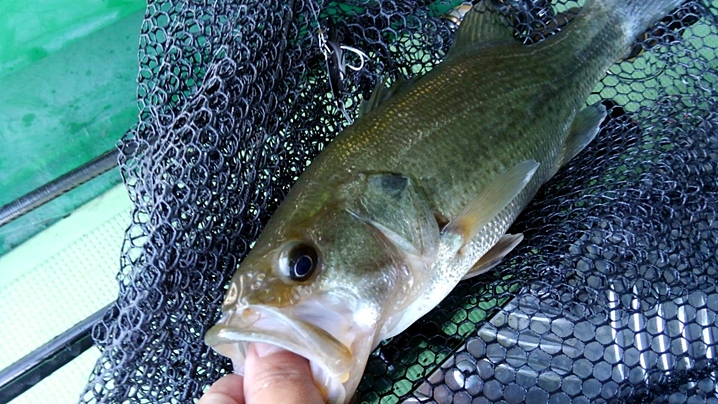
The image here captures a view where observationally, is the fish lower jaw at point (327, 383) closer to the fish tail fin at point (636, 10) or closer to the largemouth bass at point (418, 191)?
the largemouth bass at point (418, 191)

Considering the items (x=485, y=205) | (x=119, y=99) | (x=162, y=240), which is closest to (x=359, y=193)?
(x=485, y=205)

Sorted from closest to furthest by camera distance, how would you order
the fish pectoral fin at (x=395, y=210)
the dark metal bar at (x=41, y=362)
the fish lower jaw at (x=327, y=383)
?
the fish lower jaw at (x=327, y=383), the fish pectoral fin at (x=395, y=210), the dark metal bar at (x=41, y=362)

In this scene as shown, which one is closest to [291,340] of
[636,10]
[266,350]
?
[266,350]

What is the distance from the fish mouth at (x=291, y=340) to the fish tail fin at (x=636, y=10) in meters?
1.38

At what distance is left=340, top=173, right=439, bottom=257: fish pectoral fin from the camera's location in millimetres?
1259

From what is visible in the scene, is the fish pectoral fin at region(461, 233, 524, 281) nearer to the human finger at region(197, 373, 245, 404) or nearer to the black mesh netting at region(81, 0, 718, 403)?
the black mesh netting at region(81, 0, 718, 403)

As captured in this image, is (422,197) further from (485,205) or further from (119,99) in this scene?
(119,99)

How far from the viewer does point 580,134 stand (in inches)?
65.7

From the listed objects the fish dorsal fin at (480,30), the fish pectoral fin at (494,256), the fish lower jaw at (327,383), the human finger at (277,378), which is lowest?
the fish pectoral fin at (494,256)

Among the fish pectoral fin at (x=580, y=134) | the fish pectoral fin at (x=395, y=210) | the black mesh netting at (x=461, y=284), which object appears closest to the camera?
the fish pectoral fin at (x=395, y=210)

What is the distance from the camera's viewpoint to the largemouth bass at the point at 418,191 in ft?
3.56

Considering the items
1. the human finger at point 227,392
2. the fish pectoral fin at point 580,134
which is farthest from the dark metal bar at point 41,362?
the fish pectoral fin at point 580,134

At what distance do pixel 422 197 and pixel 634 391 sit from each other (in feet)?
2.52

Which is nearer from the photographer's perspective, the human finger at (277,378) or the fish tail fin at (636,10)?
the human finger at (277,378)
